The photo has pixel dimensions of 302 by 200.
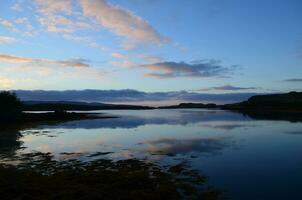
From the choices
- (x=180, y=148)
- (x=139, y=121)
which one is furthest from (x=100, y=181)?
(x=139, y=121)

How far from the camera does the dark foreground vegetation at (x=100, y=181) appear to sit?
683 inches

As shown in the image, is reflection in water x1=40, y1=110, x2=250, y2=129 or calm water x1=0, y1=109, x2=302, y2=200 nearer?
calm water x1=0, y1=109, x2=302, y2=200

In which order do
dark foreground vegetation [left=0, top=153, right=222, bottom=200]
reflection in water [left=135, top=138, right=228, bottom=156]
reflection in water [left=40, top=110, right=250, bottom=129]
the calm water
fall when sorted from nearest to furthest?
dark foreground vegetation [left=0, top=153, right=222, bottom=200]
the calm water
reflection in water [left=135, top=138, right=228, bottom=156]
reflection in water [left=40, top=110, right=250, bottom=129]

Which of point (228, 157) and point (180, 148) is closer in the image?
point (228, 157)

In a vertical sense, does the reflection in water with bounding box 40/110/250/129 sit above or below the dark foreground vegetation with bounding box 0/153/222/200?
above

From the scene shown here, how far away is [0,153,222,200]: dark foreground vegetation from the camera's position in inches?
683

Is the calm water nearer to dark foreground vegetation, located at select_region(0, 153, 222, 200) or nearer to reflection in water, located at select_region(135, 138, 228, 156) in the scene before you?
reflection in water, located at select_region(135, 138, 228, 156)

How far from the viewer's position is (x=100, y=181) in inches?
802

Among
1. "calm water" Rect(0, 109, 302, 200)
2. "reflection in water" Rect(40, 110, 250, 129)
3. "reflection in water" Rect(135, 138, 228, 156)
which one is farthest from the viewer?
"reflection in water" Rect(40, 110, 250, 129)

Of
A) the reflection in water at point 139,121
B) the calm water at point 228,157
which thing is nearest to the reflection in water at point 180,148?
the calm water at point 228,157

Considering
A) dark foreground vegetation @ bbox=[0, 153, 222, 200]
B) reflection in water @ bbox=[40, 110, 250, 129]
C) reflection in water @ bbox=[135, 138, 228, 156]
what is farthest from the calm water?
reflection in water @ bbox=[40, 110, 250, 129]

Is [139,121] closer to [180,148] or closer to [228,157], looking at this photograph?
[180,148]

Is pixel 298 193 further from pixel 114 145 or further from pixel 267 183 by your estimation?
pixel 114 145

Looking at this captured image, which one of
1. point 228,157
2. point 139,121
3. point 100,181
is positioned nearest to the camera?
point 100,181
